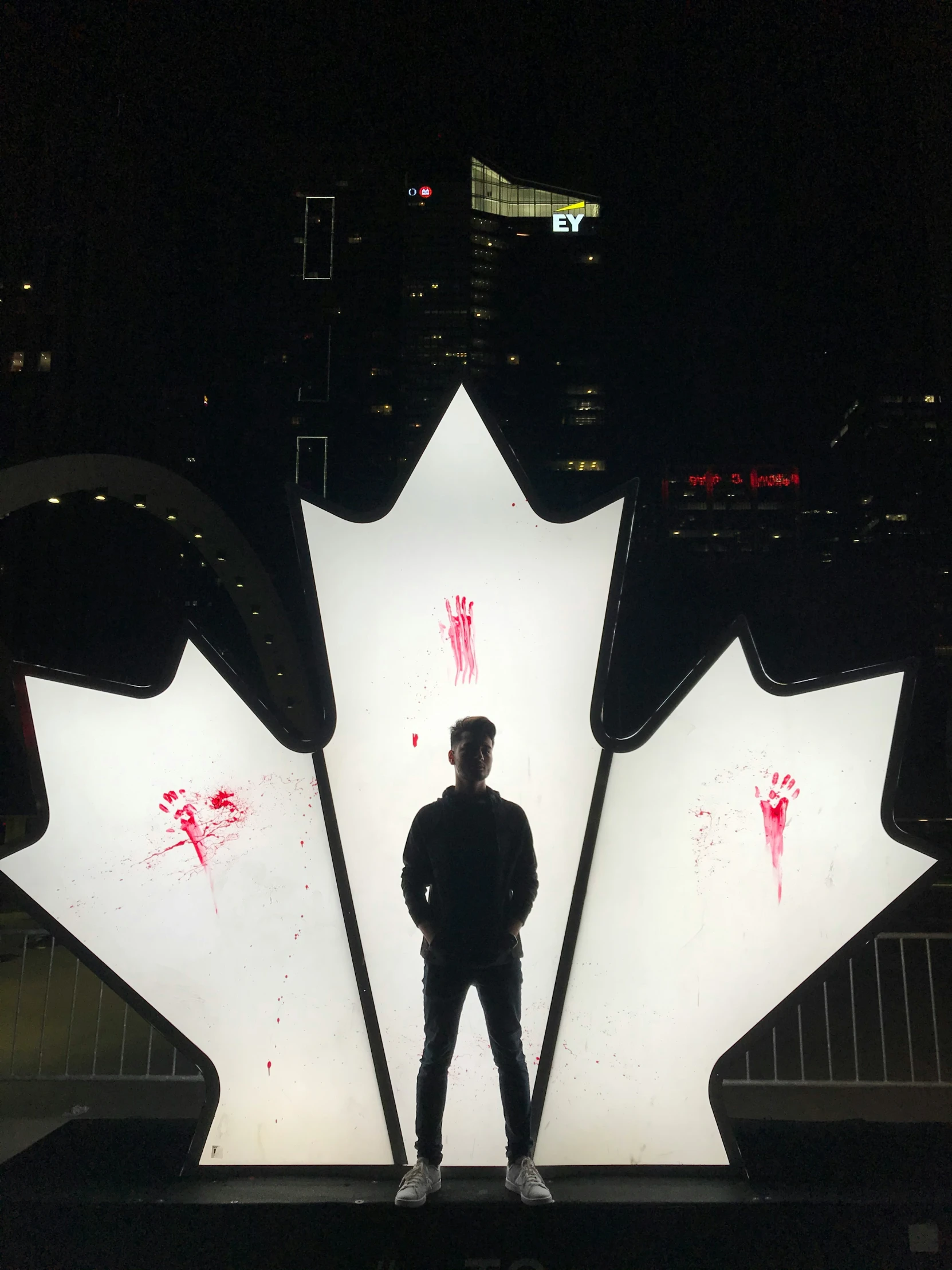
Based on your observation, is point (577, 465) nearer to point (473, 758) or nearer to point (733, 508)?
point (733, 508)

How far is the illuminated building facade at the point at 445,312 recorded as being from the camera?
5094 mm

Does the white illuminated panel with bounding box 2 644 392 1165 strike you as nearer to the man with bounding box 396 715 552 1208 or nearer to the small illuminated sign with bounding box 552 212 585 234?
the man with bounding box 396 715 552 1208

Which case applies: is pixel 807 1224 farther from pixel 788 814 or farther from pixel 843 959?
pixel 788 814

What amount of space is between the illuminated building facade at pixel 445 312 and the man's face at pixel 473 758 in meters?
2.58

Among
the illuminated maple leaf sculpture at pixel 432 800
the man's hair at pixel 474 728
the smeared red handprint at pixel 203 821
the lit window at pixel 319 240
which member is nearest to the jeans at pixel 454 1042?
the illuminated maple leaf sculpture at pixel 432 800

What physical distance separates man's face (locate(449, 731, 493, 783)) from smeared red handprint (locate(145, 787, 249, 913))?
942mm

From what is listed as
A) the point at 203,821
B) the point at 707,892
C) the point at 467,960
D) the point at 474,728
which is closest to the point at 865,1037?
the point at 707,892

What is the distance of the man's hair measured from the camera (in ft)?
9.68

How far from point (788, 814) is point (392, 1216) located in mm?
2070

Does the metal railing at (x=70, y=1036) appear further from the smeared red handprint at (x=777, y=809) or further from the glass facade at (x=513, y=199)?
the glass facade at (x=513, y=199)

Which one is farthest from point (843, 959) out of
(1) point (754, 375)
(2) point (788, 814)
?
(1) point (754, 375)

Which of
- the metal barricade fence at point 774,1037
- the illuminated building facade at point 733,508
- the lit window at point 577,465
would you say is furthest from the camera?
the illuminated building facade at point 733,508

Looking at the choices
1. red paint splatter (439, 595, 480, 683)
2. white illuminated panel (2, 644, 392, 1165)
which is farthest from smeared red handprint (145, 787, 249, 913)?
red paint splatter (439, 595, 480, 683)

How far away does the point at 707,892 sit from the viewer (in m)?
3.10
